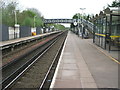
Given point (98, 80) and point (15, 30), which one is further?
point (15, 30)

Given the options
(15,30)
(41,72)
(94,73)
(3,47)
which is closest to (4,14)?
(15,30)

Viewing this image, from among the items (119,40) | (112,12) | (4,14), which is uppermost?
(4,14)

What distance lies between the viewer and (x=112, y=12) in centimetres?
1269

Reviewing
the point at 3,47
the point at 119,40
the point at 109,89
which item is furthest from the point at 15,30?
the point at 109,89

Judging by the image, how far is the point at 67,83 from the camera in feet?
21.3

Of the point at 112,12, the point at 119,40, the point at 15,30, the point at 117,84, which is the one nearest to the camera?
the point at 117,84

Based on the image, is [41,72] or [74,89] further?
[41,72]

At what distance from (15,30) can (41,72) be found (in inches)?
958

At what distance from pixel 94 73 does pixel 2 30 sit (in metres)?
20.9

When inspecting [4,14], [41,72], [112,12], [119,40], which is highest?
[4,14]

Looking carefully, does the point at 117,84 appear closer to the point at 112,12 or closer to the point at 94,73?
the point at 94,73

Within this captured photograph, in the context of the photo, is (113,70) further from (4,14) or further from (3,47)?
(4,14)

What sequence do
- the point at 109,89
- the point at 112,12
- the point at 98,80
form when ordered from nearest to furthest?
1. the point at 109,89
2. the point at 98,80
3. the point at 112,12

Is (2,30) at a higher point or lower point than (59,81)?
higher
